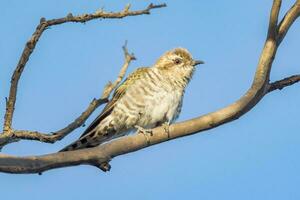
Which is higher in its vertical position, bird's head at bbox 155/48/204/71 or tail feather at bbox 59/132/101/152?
bird's head at bbox 155/48/204/71

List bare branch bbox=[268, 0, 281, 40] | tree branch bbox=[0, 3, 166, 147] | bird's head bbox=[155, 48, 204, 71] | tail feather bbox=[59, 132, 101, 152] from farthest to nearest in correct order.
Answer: bird's head bbox=[155, 48, 204, 71]
tail feather bbox=[59, 132, 101, 152]
bare branch bbox=[268, 0, 281, 40]
tree branch bbox=[0, 3, 166, 147]

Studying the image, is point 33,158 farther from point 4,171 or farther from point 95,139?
point 95,139

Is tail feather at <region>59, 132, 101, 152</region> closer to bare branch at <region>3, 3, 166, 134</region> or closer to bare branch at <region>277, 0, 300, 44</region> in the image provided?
bare branch at <region>3, 3, 166, 134</region>

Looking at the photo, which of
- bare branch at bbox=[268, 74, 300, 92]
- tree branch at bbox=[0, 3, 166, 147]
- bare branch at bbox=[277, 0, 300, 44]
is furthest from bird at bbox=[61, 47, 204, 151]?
tree branch at bbox=[0, 3, 166, 147]

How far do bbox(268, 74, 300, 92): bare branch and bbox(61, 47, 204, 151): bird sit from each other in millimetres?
2606

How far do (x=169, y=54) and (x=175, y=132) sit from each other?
389cm

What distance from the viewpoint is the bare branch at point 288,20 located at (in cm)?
678

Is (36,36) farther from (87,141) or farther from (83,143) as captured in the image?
(87,141)

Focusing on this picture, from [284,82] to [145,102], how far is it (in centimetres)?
301

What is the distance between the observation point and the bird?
942 cm

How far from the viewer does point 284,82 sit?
6.91 metres

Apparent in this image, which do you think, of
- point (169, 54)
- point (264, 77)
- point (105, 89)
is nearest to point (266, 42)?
point (264, 77)

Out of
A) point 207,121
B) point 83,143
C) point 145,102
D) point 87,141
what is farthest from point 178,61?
point 207,121

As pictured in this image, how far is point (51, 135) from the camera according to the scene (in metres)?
5.89
